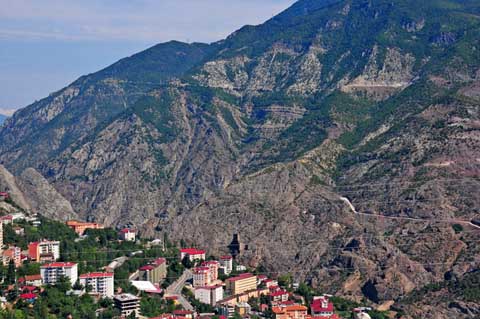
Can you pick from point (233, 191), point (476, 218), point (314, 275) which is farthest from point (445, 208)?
point (233, 191)

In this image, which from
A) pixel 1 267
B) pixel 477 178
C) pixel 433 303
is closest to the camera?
pixel 1 267

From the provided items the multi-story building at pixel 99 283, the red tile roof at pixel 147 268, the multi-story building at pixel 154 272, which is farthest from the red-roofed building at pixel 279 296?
the multi-story building at pixel 99 283

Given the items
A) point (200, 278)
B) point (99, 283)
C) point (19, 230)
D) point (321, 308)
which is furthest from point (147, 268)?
point (321, 308)

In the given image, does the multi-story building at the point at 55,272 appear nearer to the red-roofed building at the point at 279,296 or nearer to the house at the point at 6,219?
the house at the point at 6,219

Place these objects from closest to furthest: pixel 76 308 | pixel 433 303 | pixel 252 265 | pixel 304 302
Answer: pixel 76 308 < pixel 304 302 < pixel 433 303 < pixel 252 265

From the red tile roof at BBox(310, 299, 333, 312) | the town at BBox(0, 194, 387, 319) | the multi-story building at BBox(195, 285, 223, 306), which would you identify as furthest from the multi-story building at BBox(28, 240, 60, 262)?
the red tile roof at BBox(310, 299, 333, 312)

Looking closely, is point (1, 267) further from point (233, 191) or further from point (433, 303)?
point (233, 191)

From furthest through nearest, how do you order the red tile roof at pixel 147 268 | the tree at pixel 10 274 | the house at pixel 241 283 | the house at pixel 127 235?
1. the house at pixel 127 235
2. the house at pixel 241 283
3. the red tile roof at pixel 147 268
4. the tree at pixel 10 274
